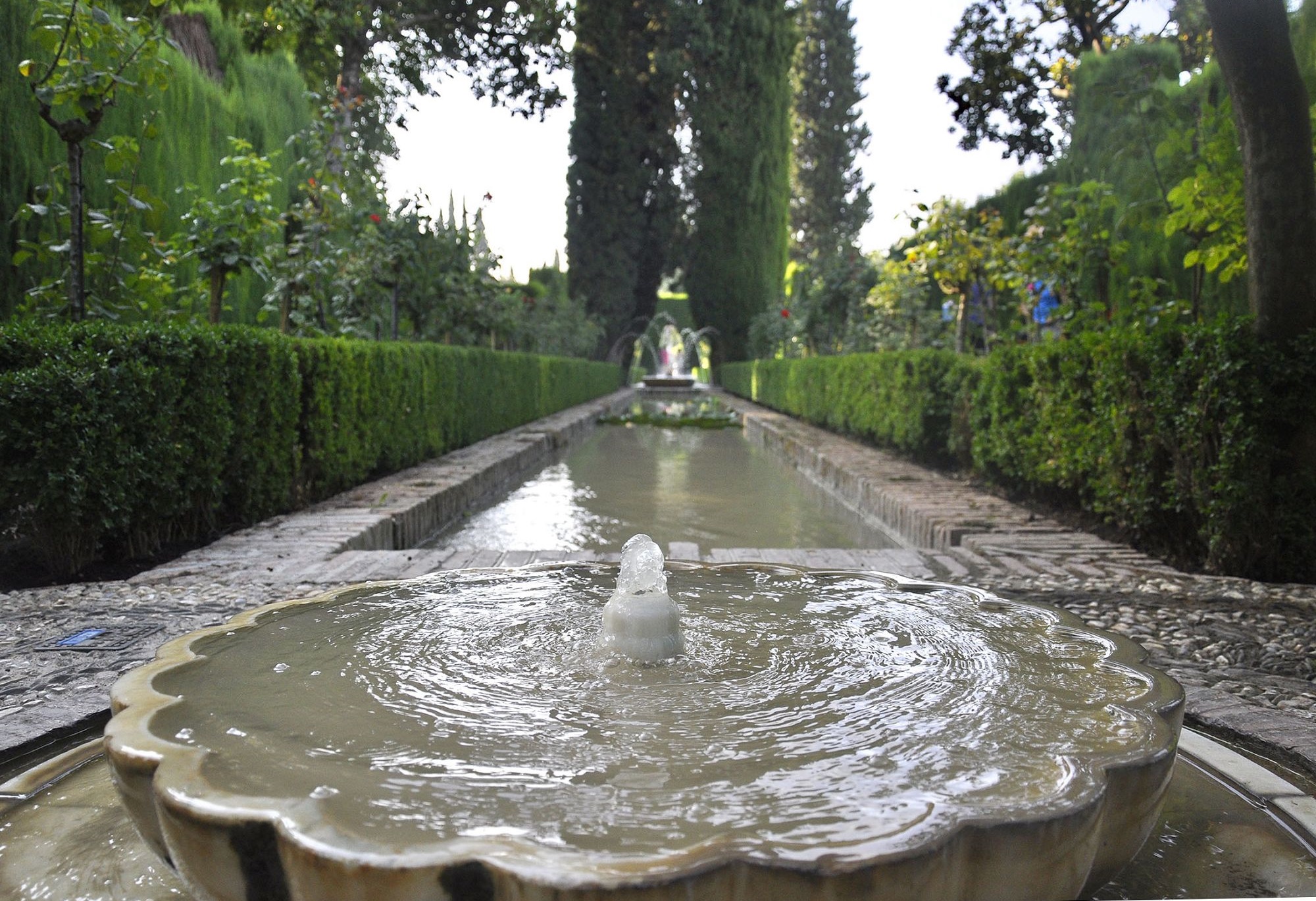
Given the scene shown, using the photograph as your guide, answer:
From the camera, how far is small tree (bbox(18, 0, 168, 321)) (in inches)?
189

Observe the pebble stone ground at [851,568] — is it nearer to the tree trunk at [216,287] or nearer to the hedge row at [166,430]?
the hedge row at [166,430]

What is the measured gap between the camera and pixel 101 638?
276 centimetres

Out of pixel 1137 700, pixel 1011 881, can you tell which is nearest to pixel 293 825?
pixel 1011 881

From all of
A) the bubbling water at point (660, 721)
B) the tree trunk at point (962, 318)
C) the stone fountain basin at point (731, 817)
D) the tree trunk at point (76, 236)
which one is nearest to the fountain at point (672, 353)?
the tree trunk at point (962, 318)

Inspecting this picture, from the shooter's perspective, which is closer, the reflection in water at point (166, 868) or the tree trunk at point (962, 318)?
the reflection in water at point (166, 868)

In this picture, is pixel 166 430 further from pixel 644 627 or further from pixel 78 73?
pixel 644 627

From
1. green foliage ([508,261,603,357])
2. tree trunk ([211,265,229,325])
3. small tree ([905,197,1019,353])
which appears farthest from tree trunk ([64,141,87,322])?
→ green foliage ([508,261,603,357])

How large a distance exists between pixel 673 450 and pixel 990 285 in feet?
13.5

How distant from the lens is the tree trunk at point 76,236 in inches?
193

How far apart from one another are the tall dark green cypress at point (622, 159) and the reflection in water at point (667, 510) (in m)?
17.5

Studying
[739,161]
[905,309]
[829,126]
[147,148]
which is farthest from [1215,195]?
[829,126]

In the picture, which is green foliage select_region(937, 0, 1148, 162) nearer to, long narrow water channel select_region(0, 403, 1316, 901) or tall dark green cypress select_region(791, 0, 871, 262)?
long narrow water channel select_region(0, 403, 1316, 901)

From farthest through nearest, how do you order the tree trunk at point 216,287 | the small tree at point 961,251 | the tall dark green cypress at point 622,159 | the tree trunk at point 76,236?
the tall dark green cypress at point 622,159, the small tree at point 961,251, the tree trunk at point 216,287, the tree trunk at point 76,236

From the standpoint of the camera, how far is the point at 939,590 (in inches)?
96.0
